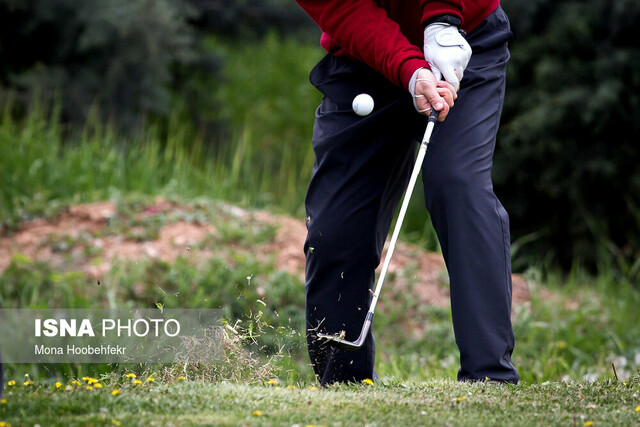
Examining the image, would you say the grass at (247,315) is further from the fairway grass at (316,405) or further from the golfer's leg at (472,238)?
the golfer's leg at (472,238)

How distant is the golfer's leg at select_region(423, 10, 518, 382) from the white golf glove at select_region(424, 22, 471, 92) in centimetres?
15

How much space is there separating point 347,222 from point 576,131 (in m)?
4.61

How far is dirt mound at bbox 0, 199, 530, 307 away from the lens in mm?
5000

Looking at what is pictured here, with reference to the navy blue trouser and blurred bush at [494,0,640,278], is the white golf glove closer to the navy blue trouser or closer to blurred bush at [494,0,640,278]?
the navy blue trouser

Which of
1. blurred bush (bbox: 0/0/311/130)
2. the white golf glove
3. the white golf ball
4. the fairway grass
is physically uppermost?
blurred bush (bbox: 0/0/311/130)

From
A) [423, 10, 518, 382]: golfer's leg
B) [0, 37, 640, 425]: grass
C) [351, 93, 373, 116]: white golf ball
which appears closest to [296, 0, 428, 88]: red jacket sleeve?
[351, 93, 373, 116]: white golf ball

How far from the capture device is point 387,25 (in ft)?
8.39

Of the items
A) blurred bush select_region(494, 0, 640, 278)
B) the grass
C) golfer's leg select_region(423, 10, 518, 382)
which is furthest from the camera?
blurred bush select_region(494, 0, 640, 278)

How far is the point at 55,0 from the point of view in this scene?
772 centimetres

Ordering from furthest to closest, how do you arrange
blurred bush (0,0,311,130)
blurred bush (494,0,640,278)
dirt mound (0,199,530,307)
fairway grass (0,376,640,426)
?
blurred bush (0,0,311,130)
blurred bush (494,0,640,278)
dirt mound (0,199,530,307)
fairway grass (0,376,640,426)

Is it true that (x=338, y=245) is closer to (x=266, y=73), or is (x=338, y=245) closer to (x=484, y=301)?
(x=484, y=301)

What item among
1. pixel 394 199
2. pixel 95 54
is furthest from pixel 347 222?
pixel 95 54

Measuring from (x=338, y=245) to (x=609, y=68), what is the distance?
15.6 feet

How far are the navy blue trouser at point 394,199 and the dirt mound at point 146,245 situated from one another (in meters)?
2.17
